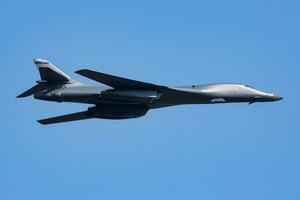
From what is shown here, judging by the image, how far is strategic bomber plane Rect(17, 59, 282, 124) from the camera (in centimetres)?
5259

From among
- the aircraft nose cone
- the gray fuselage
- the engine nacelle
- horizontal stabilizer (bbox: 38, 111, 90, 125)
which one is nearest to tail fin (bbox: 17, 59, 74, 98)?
the gray fuselage

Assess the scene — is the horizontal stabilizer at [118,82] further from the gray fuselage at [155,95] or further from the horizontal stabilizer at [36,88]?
the horizontal stabilizer at [36,88]

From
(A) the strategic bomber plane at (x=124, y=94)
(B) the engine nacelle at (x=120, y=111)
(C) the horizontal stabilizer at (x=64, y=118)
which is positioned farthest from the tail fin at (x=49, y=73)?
(C) the horizontal stabilizer at (x=64, y=118)

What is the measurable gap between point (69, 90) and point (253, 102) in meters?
10.9

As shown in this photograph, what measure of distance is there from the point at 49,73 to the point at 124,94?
4.68m

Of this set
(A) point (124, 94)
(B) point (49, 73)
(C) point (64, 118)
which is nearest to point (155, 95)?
(A) point (124, 94)

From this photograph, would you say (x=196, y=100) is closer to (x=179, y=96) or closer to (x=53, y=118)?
(x=179, y=96)

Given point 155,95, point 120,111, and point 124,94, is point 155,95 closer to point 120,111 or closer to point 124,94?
point 124,94

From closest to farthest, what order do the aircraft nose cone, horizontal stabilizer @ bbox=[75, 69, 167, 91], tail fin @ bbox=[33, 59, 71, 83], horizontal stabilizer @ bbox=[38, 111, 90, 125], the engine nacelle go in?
horizontal stabilizer @ bbox=[75, 69, 167, 91] → tail fin @ bbox=[33, 59, 71, 83] → the engine nacelle → the aircraft nose cone → horizontal stabilizer @ bbox=[38, 111, 90, 125]

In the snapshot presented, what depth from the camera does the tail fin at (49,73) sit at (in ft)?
176

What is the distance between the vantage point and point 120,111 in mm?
54375

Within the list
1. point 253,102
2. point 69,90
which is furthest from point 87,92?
point 253,102

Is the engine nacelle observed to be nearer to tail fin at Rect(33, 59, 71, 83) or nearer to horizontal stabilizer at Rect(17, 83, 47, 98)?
tail fin at Rect(33, 59, 71, 83)

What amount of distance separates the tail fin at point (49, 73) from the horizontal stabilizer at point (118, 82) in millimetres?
2898
